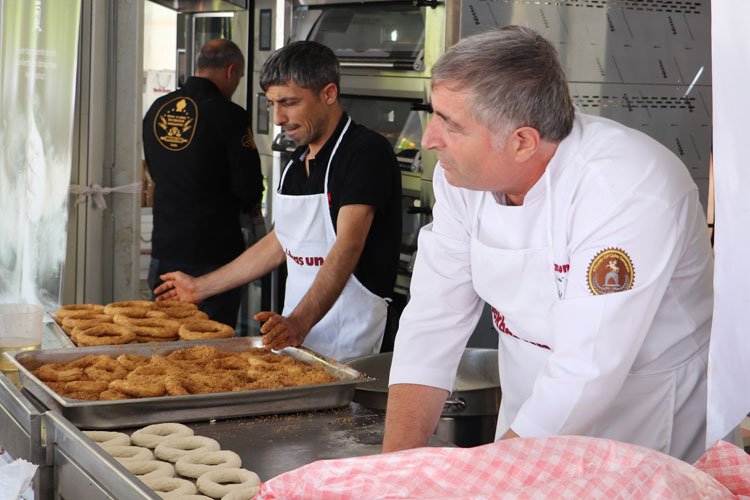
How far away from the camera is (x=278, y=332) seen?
2.52 metres

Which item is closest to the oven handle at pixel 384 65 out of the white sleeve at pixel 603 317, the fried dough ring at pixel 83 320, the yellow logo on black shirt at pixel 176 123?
the yellow logo on black shirt at pixel 176 123

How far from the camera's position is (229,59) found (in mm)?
4539

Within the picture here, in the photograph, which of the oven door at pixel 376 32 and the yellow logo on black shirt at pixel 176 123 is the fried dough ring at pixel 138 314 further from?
the yellow logo on black shirt at pixel 176 123

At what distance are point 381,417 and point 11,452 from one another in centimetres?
76

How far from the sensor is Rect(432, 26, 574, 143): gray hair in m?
1.69

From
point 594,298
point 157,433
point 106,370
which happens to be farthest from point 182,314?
point 594,298

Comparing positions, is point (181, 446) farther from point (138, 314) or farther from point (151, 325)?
point (138, 314)

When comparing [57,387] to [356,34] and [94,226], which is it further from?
[94,226]

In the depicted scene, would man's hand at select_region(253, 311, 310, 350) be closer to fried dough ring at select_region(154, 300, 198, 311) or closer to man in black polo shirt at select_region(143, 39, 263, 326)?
fried dough ring at select_region(154, 300, 198, 311)

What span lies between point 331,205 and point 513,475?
6.49 feet

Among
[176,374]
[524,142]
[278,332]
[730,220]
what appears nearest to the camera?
[730,220]

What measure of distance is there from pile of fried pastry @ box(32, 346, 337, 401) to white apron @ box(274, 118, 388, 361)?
532 mm

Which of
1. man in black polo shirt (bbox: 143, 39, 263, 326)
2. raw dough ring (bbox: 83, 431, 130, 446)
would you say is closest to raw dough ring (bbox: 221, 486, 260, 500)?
raw dough ring (bbox: 83, 431, 130, 446)

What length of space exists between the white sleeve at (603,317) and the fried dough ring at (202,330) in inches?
45.6
